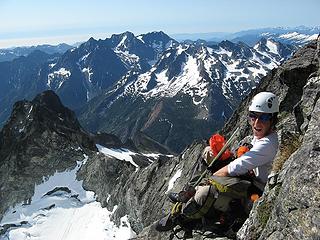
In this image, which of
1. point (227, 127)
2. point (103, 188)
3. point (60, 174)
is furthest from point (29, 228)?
point (227, 127)

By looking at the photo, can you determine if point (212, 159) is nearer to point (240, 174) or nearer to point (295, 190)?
point (240, 174)

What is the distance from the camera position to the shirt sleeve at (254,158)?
13570 millimetres

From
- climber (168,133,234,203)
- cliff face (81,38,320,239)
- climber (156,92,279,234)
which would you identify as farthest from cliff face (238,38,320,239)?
climber (168,133,234,203)

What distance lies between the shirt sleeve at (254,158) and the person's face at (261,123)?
1.38 ft

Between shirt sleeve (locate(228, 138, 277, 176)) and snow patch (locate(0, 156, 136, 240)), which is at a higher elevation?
shirt sleeve (locate(228, 138, 277, 176))

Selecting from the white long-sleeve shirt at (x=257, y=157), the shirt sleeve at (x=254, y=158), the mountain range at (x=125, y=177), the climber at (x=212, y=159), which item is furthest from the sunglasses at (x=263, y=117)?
the climber at (x=212, y=159)

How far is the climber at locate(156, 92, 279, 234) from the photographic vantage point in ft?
44.8

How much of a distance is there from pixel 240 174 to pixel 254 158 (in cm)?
68

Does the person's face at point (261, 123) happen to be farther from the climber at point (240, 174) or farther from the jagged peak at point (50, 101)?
the jagged peak at point (50, 101)

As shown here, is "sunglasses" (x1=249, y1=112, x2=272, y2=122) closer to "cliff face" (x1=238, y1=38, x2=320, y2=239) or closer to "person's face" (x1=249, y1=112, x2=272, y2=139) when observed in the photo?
"person's face" (x1=249, y1=112, x2=272, y2=139)

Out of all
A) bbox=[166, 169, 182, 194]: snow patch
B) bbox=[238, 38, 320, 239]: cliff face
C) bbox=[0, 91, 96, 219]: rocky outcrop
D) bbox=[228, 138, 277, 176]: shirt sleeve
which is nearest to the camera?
bbox=[238, 38, 320, 239]: cliff face

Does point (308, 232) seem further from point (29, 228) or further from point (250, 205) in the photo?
point (29, 228)

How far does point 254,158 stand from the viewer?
44.7 ft

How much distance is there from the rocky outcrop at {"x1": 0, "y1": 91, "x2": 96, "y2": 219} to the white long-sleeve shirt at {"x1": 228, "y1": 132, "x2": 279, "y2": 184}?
2979 inches
